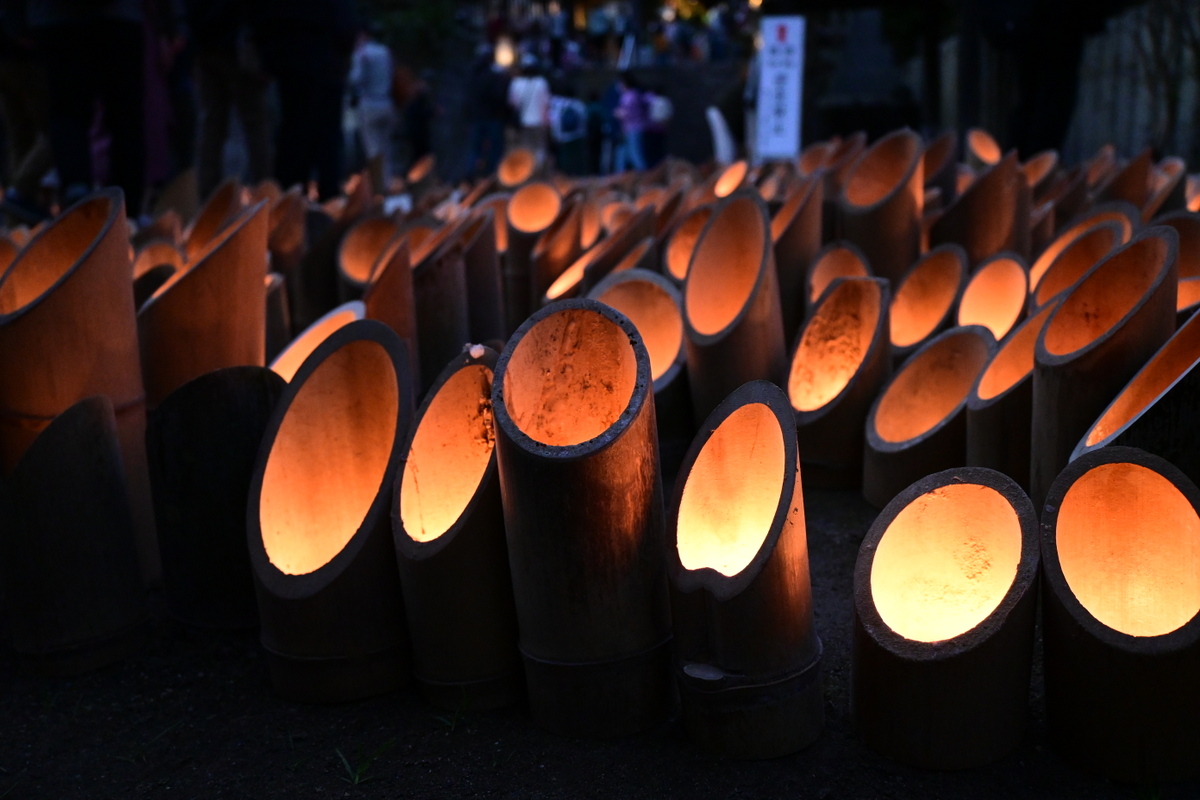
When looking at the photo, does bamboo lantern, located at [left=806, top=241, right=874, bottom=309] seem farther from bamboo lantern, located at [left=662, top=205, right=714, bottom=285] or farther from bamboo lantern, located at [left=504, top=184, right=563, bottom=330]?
bamboo lantern, located at [left=504, top=184, right=563, bottom=330]

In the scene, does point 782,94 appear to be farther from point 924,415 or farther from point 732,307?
point 924,415

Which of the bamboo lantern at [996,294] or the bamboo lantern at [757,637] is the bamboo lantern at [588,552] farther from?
the bamboo lantern at [996,294]

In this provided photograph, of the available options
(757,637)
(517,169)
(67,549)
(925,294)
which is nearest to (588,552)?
(757,637)

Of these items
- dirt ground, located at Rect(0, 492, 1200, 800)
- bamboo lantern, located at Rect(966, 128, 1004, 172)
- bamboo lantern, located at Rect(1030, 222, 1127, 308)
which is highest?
bamboo lantern, located at Rect(1030, 222, 1127, 308)

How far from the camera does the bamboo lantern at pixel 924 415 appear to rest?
6.34 ft

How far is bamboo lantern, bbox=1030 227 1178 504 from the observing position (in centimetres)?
157

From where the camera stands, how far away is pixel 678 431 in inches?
91.4

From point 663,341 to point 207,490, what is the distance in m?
1.05

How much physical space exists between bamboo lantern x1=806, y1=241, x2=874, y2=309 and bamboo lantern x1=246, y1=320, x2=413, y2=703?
1237 millimetres

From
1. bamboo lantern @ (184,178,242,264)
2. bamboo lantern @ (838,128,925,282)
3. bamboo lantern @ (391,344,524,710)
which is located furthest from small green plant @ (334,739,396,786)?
bamboo lantern @ (184,178,242,264)

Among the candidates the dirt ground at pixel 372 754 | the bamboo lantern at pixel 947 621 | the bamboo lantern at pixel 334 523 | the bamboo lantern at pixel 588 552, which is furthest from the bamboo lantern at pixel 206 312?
the bamboo lantern at pixel 947 621

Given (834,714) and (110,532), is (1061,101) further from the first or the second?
(110,532)

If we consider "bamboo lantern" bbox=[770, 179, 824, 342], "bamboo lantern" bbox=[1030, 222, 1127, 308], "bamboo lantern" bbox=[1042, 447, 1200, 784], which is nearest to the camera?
"bamboo lantern" bbox=[1042, 447, 1200, 784]

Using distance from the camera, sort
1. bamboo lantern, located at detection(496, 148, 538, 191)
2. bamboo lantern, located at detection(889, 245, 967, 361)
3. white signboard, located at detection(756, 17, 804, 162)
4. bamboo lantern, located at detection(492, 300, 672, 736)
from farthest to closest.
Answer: white signboard, located at detection(756, 17, 804, 162)
bamboo lantern, located at detection(496, 148, 538, 191)
bamboo lantern, located at detection(889, 245, 967, 361)
bamboo lantern, located at detection(492, 300, 672, 736)
